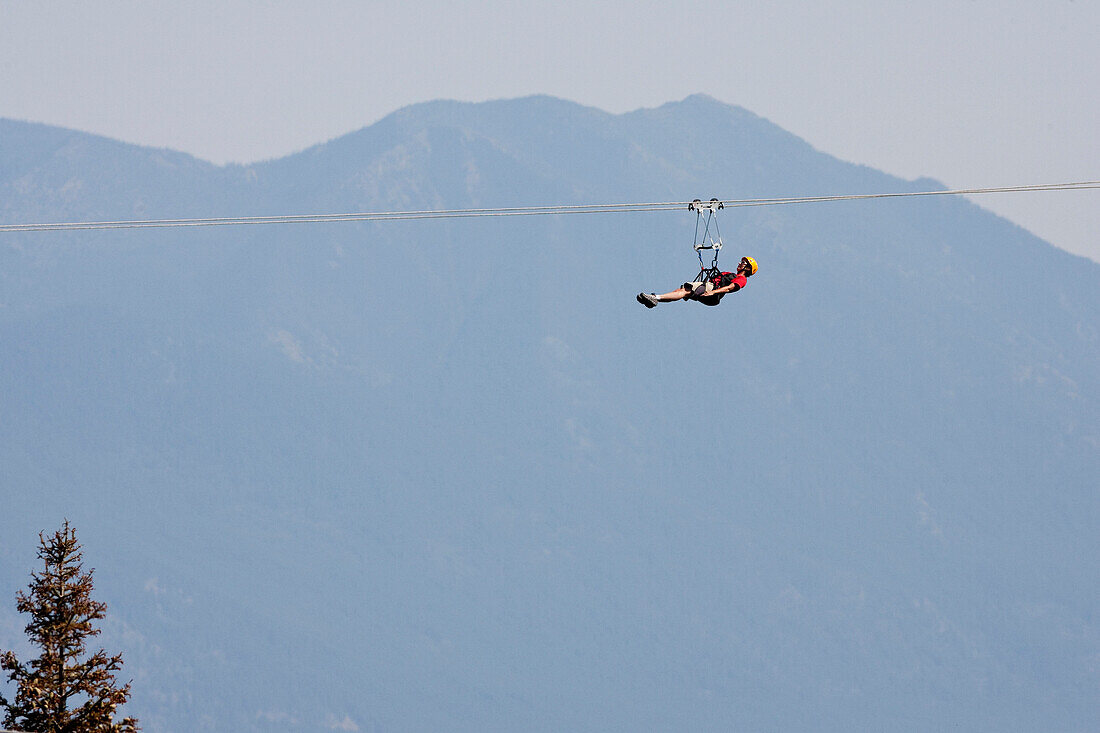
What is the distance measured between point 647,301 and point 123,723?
48.7 feet

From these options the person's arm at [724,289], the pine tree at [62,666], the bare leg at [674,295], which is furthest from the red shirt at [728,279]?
the pine tree at [62,666]

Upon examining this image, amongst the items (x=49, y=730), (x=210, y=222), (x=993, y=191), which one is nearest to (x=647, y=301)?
(x=993, y=191)

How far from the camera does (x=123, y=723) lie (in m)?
38.0

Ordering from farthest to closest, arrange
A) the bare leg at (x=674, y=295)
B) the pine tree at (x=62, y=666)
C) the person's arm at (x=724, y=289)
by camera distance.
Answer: the person's arm at (x=724, y=289), the pine tree at (x=62, y=666), the bare leg at (x=674, y=295)

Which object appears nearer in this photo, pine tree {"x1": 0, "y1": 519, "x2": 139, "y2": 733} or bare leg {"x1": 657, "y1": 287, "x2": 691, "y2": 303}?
bare leg {"x1": 657, "y1": 287, "x2": 691, "y2": 303}

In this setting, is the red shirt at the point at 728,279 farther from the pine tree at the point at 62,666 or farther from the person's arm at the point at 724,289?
the pine tree at the point at 62,666

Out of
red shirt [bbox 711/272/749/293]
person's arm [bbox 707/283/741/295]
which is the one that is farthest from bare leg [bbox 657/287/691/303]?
red shirt [bbox 711/272/749/293]

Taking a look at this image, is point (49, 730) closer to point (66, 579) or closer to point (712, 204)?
point (66, 579)

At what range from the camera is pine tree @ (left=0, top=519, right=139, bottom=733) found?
36.4 m

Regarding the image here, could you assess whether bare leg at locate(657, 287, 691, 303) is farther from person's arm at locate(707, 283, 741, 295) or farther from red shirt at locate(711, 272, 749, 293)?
red shirt at locate(711, 272, 749, 293)

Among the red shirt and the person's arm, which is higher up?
the red shirt

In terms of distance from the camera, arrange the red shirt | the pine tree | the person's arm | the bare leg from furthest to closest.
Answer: the red shirt
the person's arm
the pine tree
the bare leg

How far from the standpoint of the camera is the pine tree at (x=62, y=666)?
36.4 meters

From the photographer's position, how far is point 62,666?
37.9 m
